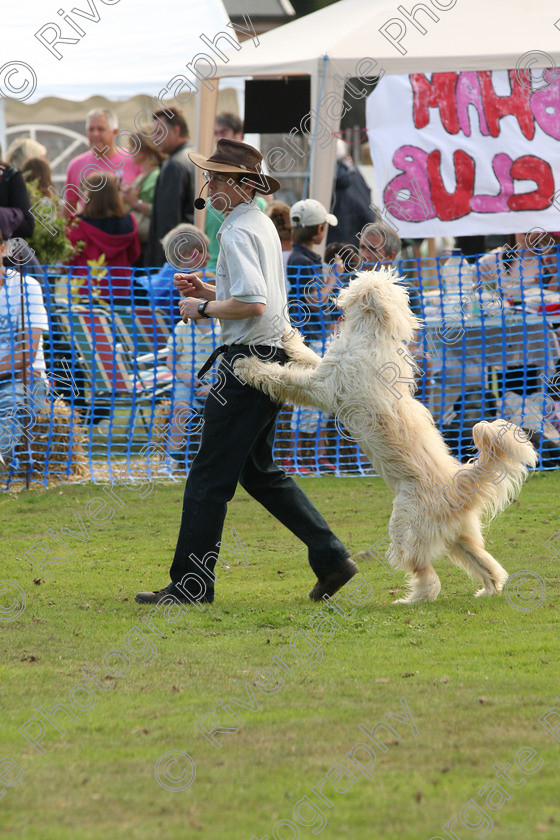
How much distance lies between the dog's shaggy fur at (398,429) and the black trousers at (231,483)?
0.45 ft

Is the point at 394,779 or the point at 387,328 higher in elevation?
the point at 387,328

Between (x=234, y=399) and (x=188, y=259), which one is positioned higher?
(x=188, y=259)

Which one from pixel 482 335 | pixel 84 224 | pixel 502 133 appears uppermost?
pixel 502 133

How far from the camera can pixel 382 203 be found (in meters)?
10.5

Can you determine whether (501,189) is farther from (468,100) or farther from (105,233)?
(105,233)

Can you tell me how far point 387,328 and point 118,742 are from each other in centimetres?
272

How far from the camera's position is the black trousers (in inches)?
227

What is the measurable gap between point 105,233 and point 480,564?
7.76m

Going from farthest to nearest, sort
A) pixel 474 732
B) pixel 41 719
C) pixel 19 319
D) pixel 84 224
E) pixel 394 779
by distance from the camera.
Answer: pixel 84 224 → pixel 19 319 → pixel 41 719 → pixel 474 732 → pixel 394 779

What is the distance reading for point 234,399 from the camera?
575 cm

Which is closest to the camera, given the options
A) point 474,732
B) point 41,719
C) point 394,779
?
point 394,779

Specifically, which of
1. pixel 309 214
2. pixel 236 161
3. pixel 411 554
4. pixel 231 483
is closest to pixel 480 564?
pixel 411 554

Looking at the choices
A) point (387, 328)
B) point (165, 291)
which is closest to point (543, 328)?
point (165, 291)

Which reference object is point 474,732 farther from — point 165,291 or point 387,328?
point 165,291
